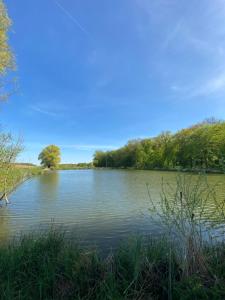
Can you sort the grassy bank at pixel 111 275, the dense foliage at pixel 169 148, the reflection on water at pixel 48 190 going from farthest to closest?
the dense foliage at pixel 169 148
the reflection on water at pixel 48 190
the grassy bank at pixel 111 275

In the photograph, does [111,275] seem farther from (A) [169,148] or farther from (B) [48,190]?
(A) [169,148]

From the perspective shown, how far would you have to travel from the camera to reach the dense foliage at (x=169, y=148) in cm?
5350

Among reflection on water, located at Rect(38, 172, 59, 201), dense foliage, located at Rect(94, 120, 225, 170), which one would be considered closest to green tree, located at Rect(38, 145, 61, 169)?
dense foliage, located at Rect(94, 120, 225, 170)

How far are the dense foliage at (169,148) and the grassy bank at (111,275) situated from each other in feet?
97.1

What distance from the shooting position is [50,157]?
115250 mm

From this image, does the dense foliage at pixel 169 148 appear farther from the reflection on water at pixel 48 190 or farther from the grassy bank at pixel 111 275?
the grassy bank at pixel 111 275

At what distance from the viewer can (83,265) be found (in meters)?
4.52

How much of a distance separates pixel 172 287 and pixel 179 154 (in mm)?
69643

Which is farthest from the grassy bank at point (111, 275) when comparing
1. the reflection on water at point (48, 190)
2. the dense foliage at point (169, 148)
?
the dense foliage at point (169, 148)

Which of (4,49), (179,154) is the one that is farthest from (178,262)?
(179,154)

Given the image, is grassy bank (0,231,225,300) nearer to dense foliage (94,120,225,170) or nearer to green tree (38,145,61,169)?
dense foliage (94,120,225,170)

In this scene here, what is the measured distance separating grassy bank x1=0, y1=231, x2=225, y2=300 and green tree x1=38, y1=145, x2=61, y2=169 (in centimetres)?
11320

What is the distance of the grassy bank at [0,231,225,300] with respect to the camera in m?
3.88

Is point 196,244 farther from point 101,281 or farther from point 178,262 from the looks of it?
point 101,281
